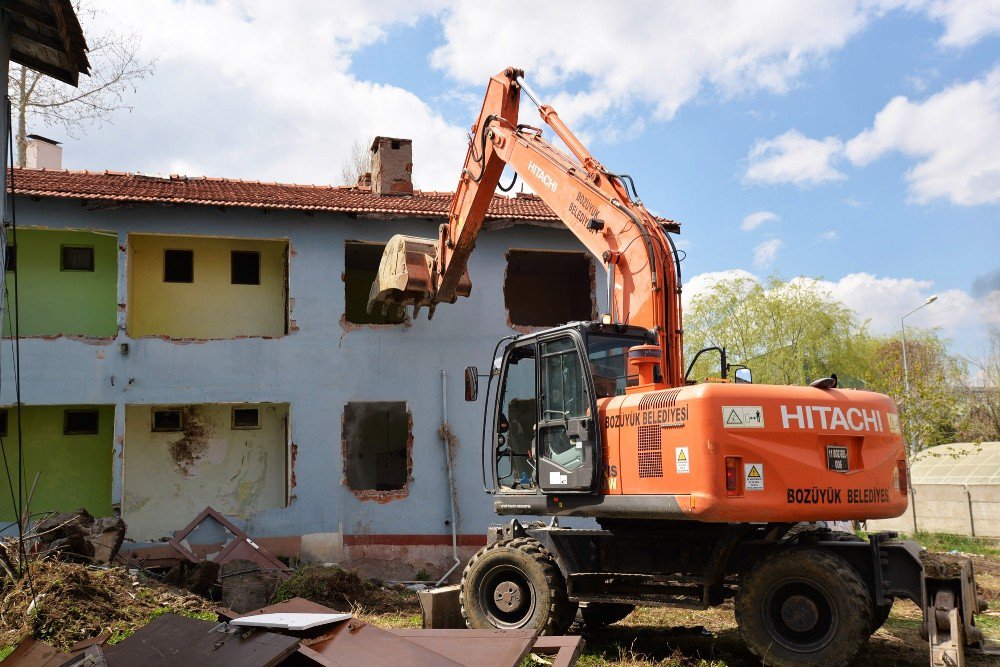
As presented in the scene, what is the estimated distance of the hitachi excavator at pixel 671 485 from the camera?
6766 mm

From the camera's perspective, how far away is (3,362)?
13438 mm

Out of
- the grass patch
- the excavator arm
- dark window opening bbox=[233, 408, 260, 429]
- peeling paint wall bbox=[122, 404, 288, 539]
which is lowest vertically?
the grass patch

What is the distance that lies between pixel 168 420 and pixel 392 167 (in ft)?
20.7

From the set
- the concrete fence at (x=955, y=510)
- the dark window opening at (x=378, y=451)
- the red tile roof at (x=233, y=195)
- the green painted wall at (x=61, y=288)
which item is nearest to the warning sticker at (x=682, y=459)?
the red tile roof at (x=233, y=195)

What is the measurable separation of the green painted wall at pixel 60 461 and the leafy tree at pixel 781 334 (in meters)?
20.3

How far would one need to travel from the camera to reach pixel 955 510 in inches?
810

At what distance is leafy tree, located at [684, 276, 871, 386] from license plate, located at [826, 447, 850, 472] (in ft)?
76.3

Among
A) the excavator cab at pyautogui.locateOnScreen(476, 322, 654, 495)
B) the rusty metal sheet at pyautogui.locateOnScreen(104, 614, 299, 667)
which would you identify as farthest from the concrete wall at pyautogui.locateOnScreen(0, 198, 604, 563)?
the rusty metal sheet at pyautogui.locateOnScreen(104, 614, 299, 667)

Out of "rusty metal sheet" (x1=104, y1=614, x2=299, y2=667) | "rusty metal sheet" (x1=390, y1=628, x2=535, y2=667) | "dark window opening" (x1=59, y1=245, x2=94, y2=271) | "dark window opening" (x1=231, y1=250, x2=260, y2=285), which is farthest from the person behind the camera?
"dark window opening" (x1=231, y1=250, x2=260, y2=285)

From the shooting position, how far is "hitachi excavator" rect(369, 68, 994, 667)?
677cm

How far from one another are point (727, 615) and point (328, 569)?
4.96 metres

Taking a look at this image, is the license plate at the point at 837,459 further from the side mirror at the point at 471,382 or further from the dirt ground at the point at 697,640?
the side mirror at the point at 471,382

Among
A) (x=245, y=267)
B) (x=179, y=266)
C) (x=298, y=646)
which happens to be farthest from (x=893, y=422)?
(x=179, y=266)

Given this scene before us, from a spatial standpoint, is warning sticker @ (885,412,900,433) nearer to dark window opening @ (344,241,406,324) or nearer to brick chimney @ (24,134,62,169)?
dark window opening @ (344,241,406,324)
